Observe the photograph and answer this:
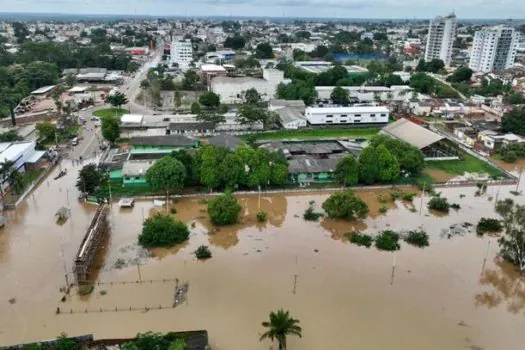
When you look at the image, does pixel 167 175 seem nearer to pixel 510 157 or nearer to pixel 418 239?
pixel 418 239

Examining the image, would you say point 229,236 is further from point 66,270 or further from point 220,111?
point 220,111

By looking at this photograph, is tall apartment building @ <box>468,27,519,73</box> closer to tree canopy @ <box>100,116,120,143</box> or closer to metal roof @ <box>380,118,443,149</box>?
metal roof @ <box>380,118,443,149</box>

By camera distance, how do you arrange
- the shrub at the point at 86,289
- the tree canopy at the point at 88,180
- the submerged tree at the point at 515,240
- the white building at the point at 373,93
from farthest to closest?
1. the white building at the point at 373,93
2. the tree canopy at the point at 88,180
3. the submerged tree at the point at 515,240
4. the shrub at the point at 86,289

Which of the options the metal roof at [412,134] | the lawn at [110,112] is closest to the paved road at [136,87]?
the lawn at [110,112]

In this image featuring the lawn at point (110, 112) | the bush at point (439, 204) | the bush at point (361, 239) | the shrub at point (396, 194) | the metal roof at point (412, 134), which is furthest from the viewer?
the lawn at point (110, 112)

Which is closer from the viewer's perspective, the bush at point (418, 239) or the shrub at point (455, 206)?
the bush at point (418, 239)

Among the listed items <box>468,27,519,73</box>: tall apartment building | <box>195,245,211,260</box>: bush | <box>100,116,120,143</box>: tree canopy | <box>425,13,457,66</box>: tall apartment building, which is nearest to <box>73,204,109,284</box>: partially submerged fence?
<box>195,245,211,260</box>: bush

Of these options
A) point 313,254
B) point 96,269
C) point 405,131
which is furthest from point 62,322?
point 405,131

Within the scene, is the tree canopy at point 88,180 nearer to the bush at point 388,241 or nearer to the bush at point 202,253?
the bush at point 202,253
